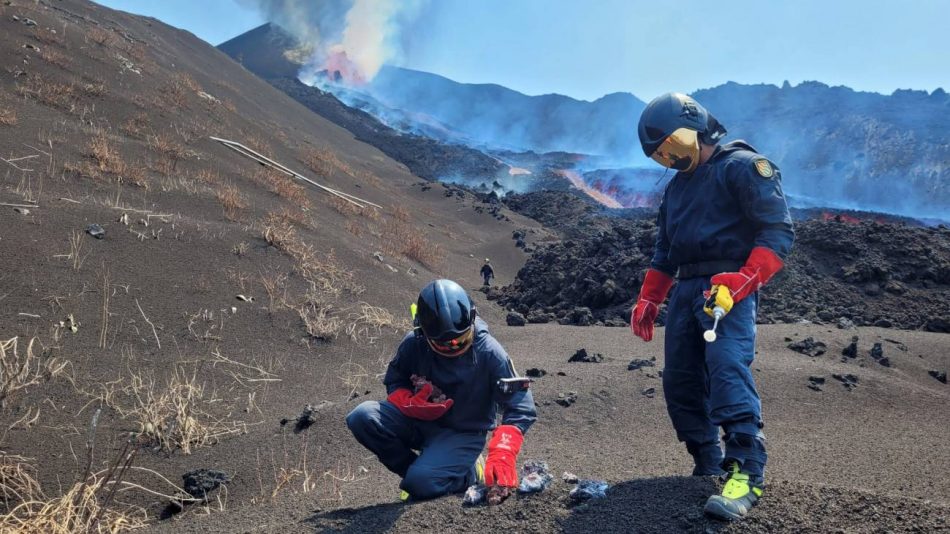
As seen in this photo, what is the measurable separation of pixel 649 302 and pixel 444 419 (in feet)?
4.34

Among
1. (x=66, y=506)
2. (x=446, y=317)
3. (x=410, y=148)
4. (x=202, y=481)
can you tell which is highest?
(x=410, y=148)

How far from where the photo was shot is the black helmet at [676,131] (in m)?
3.08

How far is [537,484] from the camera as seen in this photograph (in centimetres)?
266

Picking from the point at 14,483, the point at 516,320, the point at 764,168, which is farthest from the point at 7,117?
the point at 764,168

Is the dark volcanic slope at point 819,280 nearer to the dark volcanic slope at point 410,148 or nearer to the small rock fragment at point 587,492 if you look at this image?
the small rock fragment at point 587,492

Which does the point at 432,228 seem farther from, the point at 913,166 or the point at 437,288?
the point at 913,166

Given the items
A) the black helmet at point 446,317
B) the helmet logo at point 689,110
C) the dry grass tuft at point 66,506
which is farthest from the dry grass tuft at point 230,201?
the helmet logo at point 689,110

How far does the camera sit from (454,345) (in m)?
2.98

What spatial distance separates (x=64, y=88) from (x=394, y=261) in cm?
735

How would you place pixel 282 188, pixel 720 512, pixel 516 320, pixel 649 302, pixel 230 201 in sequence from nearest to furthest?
1. pixel 720 512
2. pixel 649 302
3. pixel 230 201
4. pixel 516 320
5. pixel 282 188

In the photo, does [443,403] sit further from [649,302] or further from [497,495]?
[649,302]

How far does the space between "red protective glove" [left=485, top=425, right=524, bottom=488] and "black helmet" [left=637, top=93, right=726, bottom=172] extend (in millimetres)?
1559

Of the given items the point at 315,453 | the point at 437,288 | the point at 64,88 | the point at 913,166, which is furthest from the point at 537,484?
the point at 913,166

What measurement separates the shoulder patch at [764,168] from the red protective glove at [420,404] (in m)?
1.87
